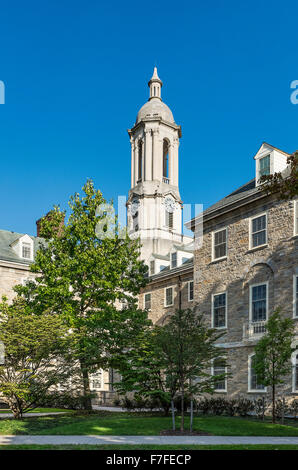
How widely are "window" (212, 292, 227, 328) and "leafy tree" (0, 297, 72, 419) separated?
30.1 ft

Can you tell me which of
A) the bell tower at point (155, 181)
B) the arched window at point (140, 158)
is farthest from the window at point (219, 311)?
the arched window at point (140, 158)

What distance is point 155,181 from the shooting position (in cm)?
6056

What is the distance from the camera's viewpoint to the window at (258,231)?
26016 mm

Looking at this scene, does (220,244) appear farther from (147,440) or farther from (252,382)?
(147,440)

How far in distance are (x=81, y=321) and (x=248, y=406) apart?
9.32 m

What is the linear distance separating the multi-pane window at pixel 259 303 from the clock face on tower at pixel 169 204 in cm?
3474

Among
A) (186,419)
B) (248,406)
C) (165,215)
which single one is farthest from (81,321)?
(165,215)

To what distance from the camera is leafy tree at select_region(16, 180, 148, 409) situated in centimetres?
2534

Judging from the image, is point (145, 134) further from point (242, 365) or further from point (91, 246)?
point (242, 365)

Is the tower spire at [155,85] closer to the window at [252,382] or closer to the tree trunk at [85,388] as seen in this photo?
the tree trunk at [85,388]

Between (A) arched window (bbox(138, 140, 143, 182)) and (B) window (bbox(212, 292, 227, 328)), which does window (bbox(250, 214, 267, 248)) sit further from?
(A) arched window (bbox(138, 140, 143, 182))

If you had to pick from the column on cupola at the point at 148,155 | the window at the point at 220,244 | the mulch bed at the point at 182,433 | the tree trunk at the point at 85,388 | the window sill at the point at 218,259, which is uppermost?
the column on cupola at the point at 148,155

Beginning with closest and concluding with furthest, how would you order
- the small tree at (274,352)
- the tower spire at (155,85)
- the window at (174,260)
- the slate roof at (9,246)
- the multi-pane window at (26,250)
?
the small tree at (274,352)
the slate roof at (9,246)
the window at (174,260)
the multi-pane window at (26,250)
the tower spire at (155,85)

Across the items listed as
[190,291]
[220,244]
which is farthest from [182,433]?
[190,291]
